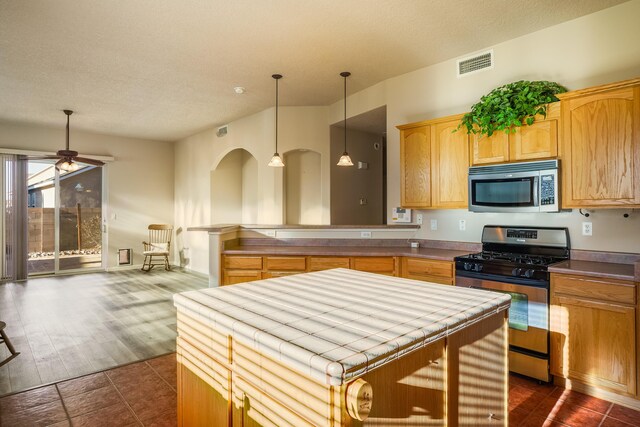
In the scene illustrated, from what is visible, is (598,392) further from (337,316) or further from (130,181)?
(130,181)

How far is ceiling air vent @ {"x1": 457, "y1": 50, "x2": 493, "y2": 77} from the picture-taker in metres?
3.59

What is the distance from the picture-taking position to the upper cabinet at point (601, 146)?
2.49 meters

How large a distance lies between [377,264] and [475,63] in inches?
90.1

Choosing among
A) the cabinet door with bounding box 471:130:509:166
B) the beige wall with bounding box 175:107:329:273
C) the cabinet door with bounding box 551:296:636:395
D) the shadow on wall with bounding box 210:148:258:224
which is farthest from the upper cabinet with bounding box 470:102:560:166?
the shadow on wall with bounding box 210:148:258:224

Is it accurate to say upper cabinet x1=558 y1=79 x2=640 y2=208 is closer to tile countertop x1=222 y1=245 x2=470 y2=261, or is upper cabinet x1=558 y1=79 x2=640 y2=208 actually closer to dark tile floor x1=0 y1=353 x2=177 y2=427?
tile countertop x1=222 y1=245 x2=470 y2=261

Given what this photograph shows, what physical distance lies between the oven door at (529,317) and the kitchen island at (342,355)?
1446 millimetres

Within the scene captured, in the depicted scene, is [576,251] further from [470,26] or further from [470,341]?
[470,341]

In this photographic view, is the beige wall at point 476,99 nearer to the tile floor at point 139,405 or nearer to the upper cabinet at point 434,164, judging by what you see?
the upper cabinet at point 434,164

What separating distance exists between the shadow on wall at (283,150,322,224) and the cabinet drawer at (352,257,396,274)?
6.55 feet

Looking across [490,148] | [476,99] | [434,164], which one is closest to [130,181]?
[434,164]

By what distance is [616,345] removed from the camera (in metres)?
2.36

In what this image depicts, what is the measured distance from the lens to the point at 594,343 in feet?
8.03

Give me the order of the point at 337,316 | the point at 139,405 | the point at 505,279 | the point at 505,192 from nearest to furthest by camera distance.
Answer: the point at 337,316 < the point at 139,405 < the point at 505,279 < the point at 505,192

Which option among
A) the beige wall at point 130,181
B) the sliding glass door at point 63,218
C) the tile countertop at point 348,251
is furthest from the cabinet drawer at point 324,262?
the sliding glass door at point 63,218
